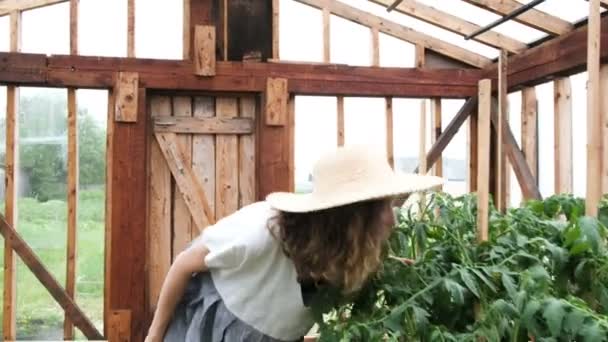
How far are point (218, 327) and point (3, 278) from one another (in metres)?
2.64

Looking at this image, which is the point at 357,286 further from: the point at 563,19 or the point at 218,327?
the point at 563,19

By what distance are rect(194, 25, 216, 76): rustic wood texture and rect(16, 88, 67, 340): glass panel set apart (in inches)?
33.3

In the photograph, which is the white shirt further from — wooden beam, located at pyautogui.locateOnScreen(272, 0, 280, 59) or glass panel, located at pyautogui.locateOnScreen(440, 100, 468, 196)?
glass panel, located at pyautogui.locateOnScreen(440, 100, 468, 196)

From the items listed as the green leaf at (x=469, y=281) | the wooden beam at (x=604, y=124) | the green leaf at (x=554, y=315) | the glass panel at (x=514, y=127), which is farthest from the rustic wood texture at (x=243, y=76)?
the green leaf at (x=554, y=315)

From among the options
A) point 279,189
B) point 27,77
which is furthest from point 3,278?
point 279,189

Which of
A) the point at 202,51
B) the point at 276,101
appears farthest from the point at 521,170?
the point at 202,51

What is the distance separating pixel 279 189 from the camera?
4172mm

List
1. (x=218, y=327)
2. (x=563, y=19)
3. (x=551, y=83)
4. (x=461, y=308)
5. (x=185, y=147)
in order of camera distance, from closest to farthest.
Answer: (x=461, y=308)
(x=218, y=327)
(x=563, y=19)
(x=551, y=83)
(x=185, y=147)

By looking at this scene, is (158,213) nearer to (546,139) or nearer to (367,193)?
(546,139)

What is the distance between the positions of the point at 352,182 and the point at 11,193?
119 inches

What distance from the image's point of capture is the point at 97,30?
404 cm

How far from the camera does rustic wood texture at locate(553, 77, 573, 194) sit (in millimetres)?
3680

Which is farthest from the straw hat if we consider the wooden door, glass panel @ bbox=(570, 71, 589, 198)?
the wooden door

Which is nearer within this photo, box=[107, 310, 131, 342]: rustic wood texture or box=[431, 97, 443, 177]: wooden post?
box=[107, 310, 131, 342]: rustic wood texture
